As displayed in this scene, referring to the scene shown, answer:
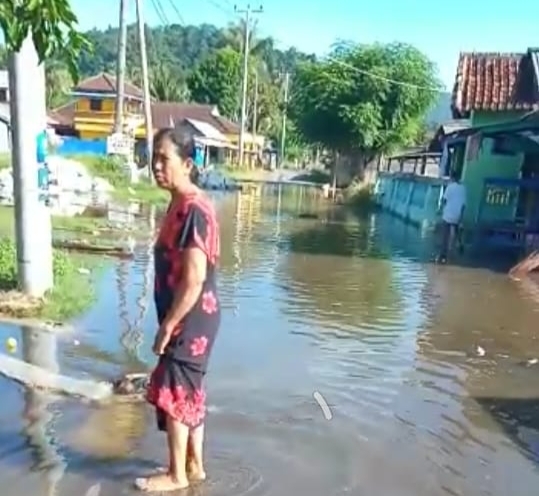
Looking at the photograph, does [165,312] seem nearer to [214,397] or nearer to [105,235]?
[214,397]

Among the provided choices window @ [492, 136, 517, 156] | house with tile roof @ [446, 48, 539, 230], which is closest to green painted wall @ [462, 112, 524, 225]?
house with tile roof @ [446, 48, 539, 230]

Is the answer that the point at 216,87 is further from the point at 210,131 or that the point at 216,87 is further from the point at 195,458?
the point at 195,458

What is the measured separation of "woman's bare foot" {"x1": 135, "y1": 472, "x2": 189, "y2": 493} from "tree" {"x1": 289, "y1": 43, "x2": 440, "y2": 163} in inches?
1514

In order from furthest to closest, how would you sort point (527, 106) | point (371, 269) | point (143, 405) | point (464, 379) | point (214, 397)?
point (527, 106), point (371, 269), point (464, 379), point (214, 397), point (143, 405)

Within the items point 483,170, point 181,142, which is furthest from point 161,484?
point 483,170

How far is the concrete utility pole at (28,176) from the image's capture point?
8219 mm

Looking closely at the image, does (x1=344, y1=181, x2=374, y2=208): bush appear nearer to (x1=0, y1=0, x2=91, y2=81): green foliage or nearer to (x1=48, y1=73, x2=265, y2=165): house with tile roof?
(x1=48, y1=73, x2=265, y2=165): house with tile roof

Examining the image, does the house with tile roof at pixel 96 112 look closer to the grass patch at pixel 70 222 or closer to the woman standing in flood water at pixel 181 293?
the grass patch at pixel 70 222

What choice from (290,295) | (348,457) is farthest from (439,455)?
(290,295)

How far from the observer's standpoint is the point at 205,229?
4148mm

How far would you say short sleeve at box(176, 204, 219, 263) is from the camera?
13.5 feet

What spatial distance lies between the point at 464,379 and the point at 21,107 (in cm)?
477

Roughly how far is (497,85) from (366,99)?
18233 mm

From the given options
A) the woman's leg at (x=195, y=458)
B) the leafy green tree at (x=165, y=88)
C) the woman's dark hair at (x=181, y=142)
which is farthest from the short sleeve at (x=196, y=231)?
the leafy green tree at (x=165, y=88)
